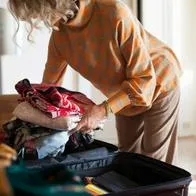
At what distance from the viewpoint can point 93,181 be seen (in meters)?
1.16

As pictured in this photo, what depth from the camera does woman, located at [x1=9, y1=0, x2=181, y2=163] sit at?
4.14 ft

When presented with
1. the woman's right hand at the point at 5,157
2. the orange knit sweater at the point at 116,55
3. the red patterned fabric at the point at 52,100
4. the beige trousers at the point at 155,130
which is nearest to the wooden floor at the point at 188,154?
the beige trousers at the point at 155,130

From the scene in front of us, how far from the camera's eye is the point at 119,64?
1380 mm

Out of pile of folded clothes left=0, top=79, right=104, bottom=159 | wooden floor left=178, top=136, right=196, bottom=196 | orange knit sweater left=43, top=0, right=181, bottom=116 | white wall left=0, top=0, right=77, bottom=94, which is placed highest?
orange knit sweater left=43, top=0, right=181, bottom=116

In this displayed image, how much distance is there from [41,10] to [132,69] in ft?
1.14

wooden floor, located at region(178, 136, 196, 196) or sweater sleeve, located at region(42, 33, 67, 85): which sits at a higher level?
sweater sleeve, located at region(42, 33, 67, 85)

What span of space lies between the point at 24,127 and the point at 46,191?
0.81 m

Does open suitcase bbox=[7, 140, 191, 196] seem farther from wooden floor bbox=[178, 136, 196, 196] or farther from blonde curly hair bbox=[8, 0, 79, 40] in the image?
wooden floor bbox=[178, 136, 196, 196]

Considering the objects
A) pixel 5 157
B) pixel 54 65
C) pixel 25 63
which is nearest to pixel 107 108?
pixel 54 65

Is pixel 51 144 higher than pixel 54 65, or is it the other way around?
pixel 54 65

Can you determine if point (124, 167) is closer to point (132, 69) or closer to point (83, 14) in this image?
point (132, 69)

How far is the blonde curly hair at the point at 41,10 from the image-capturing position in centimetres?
119

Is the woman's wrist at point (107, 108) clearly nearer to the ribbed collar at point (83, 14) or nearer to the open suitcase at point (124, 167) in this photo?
the open suitcase at point (124, 167)

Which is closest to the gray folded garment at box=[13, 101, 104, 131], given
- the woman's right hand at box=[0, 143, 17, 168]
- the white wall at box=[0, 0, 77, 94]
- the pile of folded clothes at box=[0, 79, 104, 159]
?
the pile of folded clothes at box=[0, 79, 104, 159]
